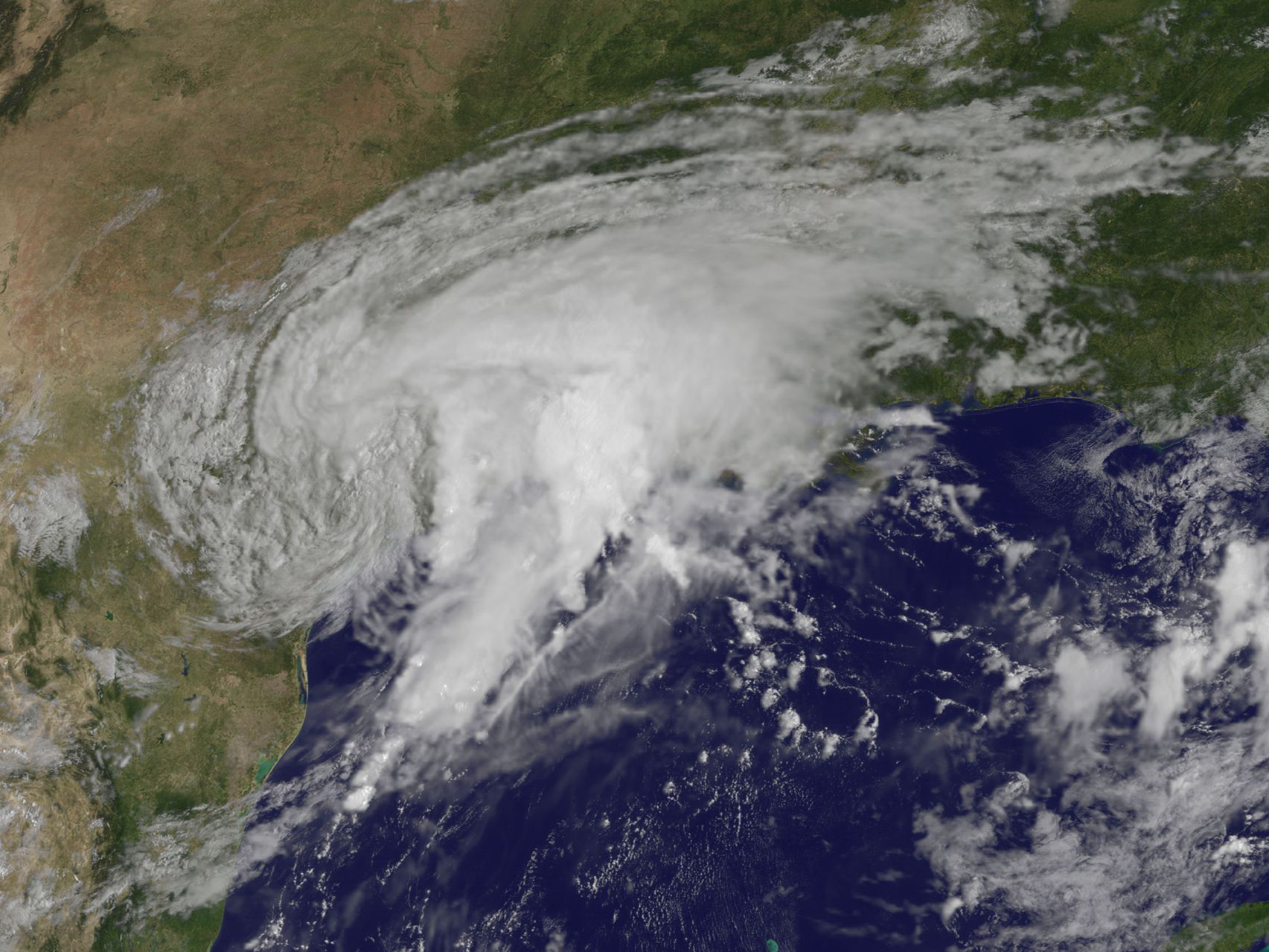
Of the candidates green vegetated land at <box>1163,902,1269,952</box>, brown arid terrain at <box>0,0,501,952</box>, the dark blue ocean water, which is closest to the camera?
the dark blue ocean water

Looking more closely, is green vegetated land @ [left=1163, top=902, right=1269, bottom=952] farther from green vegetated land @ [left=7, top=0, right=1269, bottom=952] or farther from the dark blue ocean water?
green vegetated land @ [left=7, top=0, right=1269, bottom=952]

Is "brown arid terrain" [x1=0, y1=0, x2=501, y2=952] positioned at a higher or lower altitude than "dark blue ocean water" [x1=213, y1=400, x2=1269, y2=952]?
higher

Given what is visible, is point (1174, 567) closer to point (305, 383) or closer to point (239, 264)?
point (305, 383)

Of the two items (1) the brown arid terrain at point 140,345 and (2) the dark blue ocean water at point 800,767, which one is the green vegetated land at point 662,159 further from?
(2) the dark blue ocean water at point 800,767

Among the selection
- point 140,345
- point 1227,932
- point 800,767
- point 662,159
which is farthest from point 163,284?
point 1227,932

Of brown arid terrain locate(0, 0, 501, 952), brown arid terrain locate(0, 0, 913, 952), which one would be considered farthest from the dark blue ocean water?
brown arid terrain locate(0, 0, 501, 952)

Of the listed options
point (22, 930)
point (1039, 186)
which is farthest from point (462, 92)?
point (22, 930)
